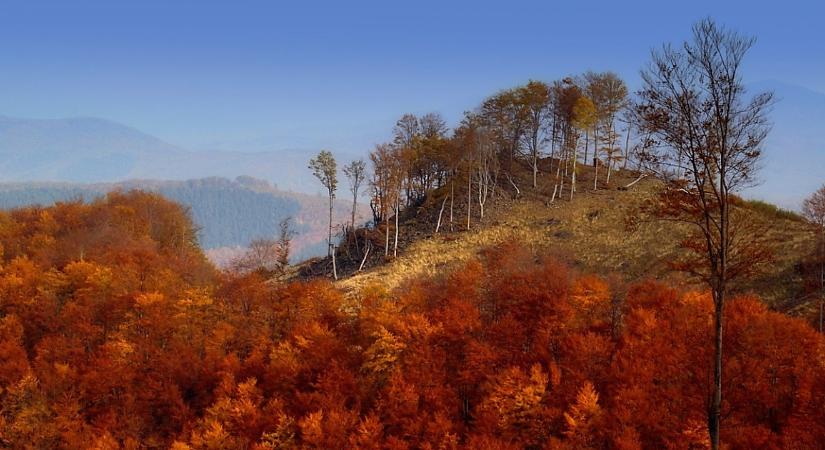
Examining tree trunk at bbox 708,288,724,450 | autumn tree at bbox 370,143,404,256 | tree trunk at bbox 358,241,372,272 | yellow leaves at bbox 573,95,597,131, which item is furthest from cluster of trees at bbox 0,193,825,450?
yellow leaves at bbox 573,95,597,131

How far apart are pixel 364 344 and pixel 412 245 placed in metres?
23.9

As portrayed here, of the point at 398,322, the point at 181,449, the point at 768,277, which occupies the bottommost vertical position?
the point at 181,449

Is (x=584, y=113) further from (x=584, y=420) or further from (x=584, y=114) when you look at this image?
(x=584, y=420)

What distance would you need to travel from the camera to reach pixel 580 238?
6147cm

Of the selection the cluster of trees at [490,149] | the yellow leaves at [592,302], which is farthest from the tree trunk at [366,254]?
the yellow leaves at [592,302]

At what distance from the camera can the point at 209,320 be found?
5478 cm

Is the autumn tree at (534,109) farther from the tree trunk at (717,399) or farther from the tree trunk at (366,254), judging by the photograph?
the tree trunk at (717,399)

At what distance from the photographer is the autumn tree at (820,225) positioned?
39.5m

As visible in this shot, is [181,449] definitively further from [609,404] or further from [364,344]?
[609,404]

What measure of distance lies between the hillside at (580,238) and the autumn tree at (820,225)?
179cm

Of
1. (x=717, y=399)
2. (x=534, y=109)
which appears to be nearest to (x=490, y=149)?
(x=534, y=109)

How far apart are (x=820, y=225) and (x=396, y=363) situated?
37.5m

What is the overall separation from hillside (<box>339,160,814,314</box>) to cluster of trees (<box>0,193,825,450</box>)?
5.34 m

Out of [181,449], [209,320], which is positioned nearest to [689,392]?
[181,449]
